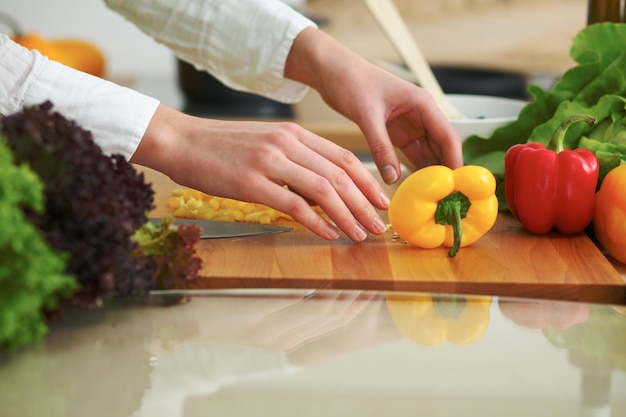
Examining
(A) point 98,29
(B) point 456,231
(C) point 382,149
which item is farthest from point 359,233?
(A) point 98,29

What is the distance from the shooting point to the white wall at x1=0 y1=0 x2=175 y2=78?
11.6 ft

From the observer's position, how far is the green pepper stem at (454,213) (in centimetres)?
119

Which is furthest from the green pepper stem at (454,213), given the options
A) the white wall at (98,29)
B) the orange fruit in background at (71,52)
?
the white wall at (98,29)

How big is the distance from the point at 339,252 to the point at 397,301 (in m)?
0.17

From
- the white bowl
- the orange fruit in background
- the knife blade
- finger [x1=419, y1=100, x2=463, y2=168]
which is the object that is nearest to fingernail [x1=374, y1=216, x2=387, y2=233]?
the knife blade

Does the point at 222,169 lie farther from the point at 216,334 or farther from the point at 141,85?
the point at 141,85

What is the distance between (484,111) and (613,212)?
0.62 m

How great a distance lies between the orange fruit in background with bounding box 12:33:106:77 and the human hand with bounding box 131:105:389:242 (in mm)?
1638

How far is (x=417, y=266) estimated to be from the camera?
114cm

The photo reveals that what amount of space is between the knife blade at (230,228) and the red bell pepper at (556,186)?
1.13ft

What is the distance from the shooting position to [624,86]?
1.46 metres

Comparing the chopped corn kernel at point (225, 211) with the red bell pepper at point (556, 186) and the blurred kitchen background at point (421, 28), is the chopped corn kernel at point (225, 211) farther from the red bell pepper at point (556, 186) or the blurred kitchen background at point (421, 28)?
the blurred kitchen background at point (421, 28)

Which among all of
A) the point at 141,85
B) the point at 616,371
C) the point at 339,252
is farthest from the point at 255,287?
the point at 141,85

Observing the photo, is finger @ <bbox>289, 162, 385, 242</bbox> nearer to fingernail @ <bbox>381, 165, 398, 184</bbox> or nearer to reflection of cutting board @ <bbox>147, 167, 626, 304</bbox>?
reflection of cutting board @ <bbox>147, 167, 626, 304</bbox>
